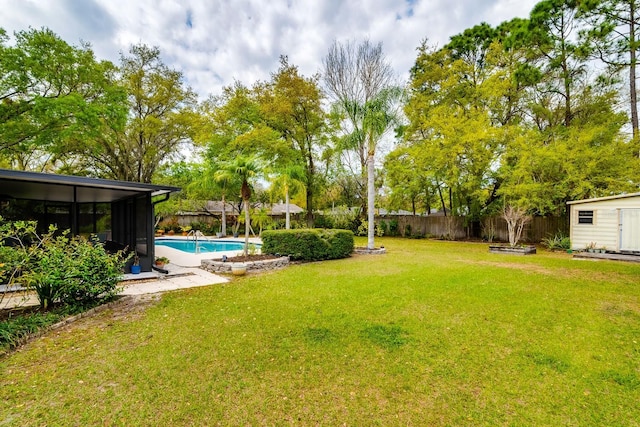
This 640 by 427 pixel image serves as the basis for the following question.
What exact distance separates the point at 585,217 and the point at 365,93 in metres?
10.9

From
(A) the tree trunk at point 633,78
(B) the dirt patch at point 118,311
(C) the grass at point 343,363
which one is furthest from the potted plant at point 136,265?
(A) the tree trunk at point 633,78

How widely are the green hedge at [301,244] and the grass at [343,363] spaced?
3.83 meters

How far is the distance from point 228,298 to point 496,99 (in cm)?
1635

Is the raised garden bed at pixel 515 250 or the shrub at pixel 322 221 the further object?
the shrub at pixel 322 221

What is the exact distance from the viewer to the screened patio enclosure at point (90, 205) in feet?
21.2

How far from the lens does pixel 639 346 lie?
137 inches

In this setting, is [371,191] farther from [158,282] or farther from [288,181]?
[158,282]

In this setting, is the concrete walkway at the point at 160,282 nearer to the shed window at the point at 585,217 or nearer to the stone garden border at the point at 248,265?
the stone garden border at the point at 248,265

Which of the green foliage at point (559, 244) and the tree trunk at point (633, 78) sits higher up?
the tree trunk at point (633, 78)

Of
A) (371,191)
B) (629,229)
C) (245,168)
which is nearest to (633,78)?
(629,229)

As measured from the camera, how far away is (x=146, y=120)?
55.3ft

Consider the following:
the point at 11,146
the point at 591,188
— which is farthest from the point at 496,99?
the point at 11,146

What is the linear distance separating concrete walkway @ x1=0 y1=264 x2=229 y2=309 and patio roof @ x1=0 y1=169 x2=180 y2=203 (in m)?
2.22

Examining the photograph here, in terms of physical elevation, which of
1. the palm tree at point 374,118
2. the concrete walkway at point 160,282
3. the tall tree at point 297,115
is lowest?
the concrete walkway at point 160,282
